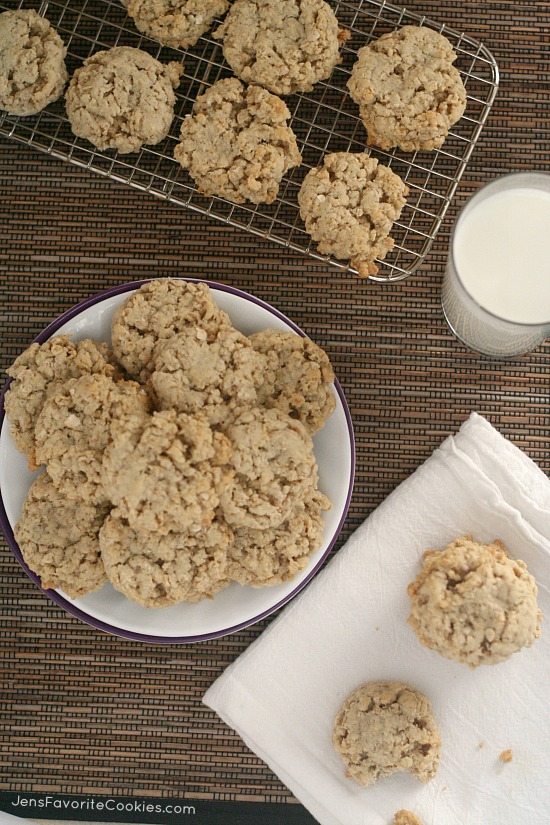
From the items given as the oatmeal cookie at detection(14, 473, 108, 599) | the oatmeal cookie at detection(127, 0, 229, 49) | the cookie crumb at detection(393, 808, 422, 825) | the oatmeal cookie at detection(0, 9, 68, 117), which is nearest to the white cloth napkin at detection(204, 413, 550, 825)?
the cookie crumb at detection(393, 808, 422, 825)

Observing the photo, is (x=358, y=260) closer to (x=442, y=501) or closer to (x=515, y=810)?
(x=442, y=501)

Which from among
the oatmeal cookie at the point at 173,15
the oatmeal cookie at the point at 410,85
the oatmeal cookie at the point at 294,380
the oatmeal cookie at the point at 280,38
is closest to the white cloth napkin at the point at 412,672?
the oatmeal cookie at the point at 294,380

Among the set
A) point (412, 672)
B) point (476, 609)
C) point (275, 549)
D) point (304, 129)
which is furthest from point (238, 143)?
point (412, 672)

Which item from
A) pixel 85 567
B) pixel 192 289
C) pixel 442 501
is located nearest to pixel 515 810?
pixel 442 501

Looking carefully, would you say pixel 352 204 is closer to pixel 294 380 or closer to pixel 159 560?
pixel 294 380

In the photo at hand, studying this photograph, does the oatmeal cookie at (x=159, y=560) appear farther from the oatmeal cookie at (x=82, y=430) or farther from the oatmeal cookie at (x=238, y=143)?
the oatmeal cookie at (x=238, y=143)

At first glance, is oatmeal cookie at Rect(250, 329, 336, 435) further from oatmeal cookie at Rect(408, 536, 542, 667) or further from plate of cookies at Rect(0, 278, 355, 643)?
oatmeal cookie at Rect(408, 536, 542, 667)
